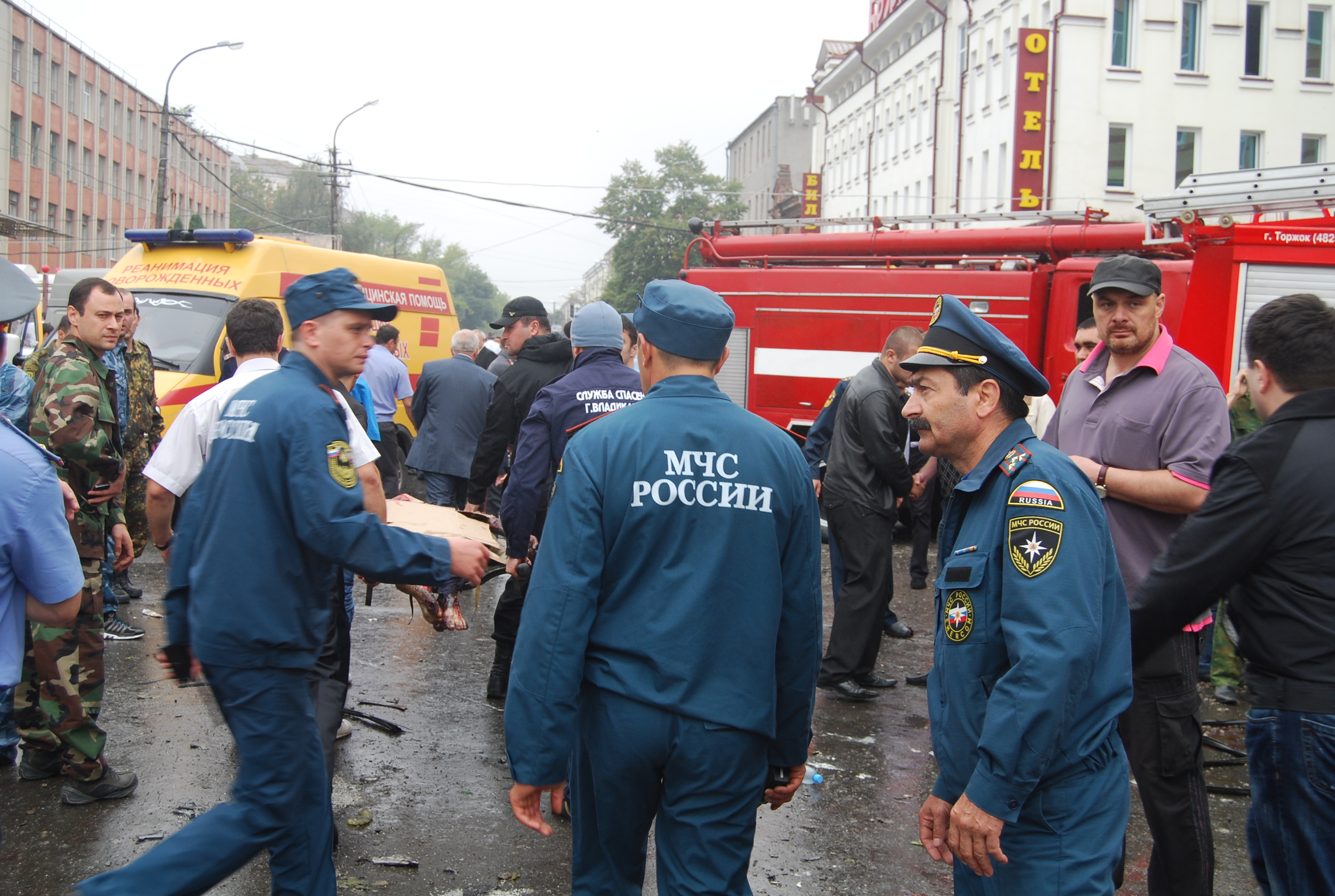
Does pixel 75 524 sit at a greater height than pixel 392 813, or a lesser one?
greater

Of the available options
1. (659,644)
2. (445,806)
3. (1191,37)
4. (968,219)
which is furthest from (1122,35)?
(659,644)

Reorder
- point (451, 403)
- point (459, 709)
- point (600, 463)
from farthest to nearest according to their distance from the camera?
point (451, 403) → point (459, 709) → point (600, 463)

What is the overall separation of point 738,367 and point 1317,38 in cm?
2566

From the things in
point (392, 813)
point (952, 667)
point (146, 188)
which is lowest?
point (392, 813)

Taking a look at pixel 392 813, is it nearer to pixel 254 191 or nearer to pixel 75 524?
pixel 75 524

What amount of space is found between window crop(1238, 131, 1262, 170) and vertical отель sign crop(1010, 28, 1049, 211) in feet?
20.2

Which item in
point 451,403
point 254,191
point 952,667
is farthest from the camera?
point 254,191

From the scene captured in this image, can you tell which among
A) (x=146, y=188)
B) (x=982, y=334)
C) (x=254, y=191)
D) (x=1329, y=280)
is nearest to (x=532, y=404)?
(x=982, y=334)

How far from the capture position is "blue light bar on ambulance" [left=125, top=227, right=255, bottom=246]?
35.4 feet

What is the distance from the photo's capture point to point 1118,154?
2964 centimetres

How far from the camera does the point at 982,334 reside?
7.96ft

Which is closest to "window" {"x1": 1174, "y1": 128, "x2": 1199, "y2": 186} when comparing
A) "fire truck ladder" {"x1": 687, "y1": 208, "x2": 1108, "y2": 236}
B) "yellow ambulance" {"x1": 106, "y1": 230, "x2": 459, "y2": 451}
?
"fire truck ladder" {"x1": 687, "y1": 208, "x2": 1108, "y2": 236}

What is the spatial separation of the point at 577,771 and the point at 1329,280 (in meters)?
6.85

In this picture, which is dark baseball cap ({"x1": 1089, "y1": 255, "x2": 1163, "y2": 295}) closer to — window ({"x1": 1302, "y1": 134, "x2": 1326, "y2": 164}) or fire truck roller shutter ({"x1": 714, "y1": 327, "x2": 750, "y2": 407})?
fire truck roller shutter ({"x1": 714, "y1": 327, "x2": 750, "y2": 407})
